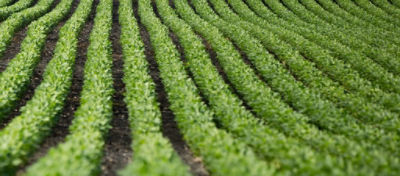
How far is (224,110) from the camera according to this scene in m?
10.5

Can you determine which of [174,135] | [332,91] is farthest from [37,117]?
[332,91]

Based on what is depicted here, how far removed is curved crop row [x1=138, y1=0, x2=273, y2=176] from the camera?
7.01 m

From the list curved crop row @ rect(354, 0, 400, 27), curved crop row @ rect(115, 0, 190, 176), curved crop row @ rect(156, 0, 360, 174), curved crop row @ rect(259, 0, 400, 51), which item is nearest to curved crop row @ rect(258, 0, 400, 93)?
curved crop row @ rect(259, 0, 400, 51)

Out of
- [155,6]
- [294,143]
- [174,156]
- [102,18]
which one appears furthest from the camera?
[155,6]

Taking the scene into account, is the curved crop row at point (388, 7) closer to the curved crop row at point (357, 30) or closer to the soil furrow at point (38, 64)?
the curved crop row at point (357, 30)

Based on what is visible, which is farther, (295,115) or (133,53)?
(133,53)

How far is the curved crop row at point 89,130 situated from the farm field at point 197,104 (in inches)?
1.4

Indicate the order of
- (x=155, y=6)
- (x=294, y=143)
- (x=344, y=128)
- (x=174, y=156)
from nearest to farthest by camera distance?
(x=174, y=156) < (x=294, y=143) < (x=344, y=128) < (x=155, y=6)

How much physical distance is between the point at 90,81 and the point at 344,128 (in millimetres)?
8117

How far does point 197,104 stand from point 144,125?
1757mm

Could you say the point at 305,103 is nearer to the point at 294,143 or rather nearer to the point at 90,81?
the point at 294,143

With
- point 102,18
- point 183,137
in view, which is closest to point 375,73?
point 183,137

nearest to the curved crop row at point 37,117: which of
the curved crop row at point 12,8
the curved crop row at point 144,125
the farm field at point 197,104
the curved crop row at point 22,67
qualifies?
the farm field at point 197,104

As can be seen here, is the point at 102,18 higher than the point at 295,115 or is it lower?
lower
